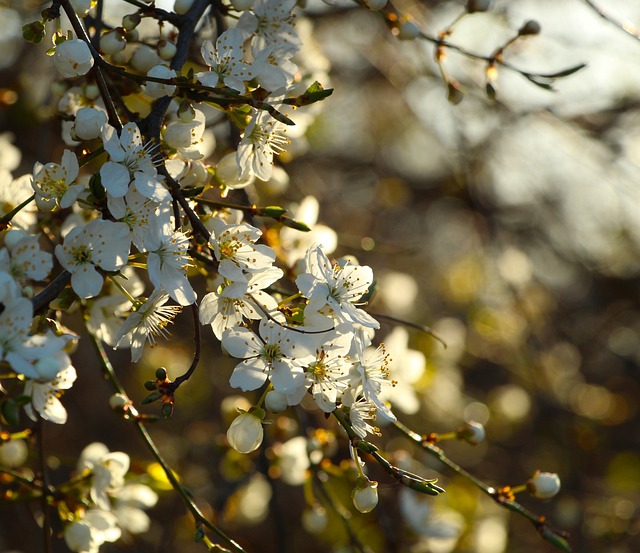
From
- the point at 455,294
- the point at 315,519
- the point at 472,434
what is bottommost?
the point at 455,294

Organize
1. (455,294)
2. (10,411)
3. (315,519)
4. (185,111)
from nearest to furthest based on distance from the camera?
(10,411)
(185,111)
(315,519)
(455,294)

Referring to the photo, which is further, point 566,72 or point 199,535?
point 566,72

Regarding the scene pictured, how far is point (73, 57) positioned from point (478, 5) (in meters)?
1.07

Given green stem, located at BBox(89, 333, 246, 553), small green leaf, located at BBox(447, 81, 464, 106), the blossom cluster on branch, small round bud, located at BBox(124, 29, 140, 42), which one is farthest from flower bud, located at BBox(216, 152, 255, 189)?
small green leaf, located at BBox(447, 81, 464, 106)

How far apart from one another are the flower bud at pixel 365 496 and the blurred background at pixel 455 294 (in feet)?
3.00

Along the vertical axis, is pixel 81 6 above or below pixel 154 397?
above

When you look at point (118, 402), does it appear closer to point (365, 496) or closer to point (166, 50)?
point (365, 496)

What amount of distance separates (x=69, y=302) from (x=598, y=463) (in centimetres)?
388

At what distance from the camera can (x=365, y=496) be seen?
1.40 metres

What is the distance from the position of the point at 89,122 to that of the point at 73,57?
0.12m

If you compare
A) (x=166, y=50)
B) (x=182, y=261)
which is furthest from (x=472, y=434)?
(x=166, y=50)

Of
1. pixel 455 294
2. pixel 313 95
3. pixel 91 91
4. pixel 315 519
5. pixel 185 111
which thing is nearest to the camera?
pixel 313 95

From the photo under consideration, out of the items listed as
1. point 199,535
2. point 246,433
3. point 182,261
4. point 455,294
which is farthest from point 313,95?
point 455,294

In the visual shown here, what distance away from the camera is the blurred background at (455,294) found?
3.24m
